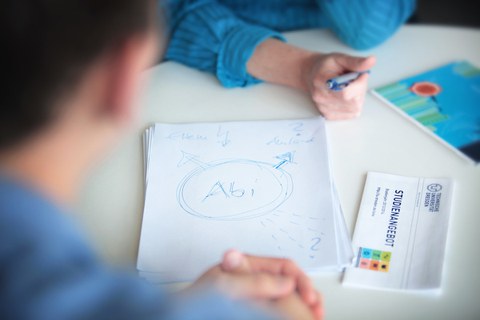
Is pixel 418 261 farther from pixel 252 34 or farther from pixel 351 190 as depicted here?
pixel 252 34

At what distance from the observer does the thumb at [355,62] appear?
82 cm

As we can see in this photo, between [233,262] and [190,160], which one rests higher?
[190,160]

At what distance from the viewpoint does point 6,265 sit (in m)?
0.33

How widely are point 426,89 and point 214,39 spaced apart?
423mm

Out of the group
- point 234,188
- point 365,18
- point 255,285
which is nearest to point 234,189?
point 234,188

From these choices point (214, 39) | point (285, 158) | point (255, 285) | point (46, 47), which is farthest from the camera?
point (214, 39)

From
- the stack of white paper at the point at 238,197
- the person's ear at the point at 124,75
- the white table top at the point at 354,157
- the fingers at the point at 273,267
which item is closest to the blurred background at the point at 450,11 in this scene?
the white table top at the point at 354,157

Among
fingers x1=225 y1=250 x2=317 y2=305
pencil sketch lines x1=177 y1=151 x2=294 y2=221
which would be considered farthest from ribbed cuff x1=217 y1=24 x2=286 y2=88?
fingers x1=225 y1=250 x2=317 y2=305

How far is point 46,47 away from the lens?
1.05 ft

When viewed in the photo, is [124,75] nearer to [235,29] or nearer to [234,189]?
[234,189]

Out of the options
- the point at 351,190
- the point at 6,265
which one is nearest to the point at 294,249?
the point at 351,190

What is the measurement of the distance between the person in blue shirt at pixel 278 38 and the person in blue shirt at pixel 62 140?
51cm

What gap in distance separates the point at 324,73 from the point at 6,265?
65cm

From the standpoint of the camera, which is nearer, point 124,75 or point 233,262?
point 124,75
